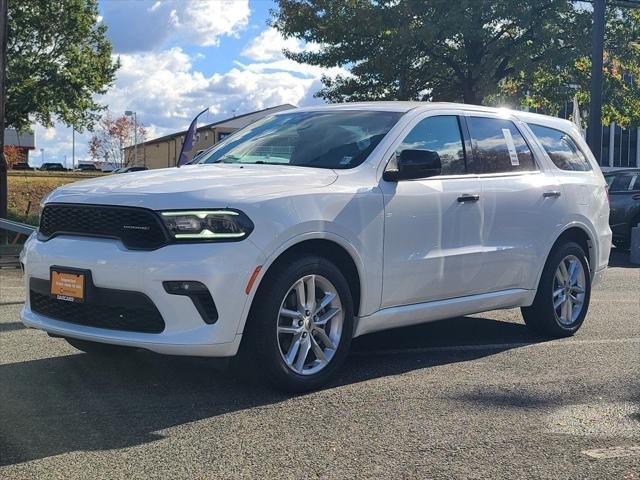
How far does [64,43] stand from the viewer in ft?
97.5

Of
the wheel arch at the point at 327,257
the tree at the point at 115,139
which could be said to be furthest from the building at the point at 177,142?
the wheel arch at the point at 327,257

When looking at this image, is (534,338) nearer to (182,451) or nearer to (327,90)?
(182,451)

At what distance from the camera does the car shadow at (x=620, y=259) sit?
13445 mm

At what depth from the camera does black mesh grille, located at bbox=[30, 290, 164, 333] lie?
162 inches

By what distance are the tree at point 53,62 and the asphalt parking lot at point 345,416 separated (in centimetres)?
2458

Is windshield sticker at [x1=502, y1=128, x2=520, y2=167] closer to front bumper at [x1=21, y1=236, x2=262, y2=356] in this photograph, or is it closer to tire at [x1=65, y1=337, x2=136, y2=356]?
front bumper at [x1=21, y1=236, x2=262, y2=356]

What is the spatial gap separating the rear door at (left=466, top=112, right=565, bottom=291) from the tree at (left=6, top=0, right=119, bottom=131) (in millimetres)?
24864

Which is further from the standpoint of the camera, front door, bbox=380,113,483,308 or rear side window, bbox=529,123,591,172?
rear side window, bbox=529,123,591,172

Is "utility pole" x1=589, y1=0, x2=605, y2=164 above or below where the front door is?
above

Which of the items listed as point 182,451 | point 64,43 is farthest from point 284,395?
point 64,43

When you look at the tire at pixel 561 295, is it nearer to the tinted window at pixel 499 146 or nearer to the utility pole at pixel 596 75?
the tinted window at pixel 499 146

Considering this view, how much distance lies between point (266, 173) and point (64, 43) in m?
27.9

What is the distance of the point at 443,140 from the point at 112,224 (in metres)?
2.56

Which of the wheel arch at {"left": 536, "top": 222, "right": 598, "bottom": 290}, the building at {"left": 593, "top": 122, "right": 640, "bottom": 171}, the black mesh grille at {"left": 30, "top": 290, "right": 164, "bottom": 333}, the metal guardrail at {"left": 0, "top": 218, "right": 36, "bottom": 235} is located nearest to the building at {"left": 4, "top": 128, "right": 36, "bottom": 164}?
the building at {"left": 593, "top": 122, "right": 640, "bottom": 171}
